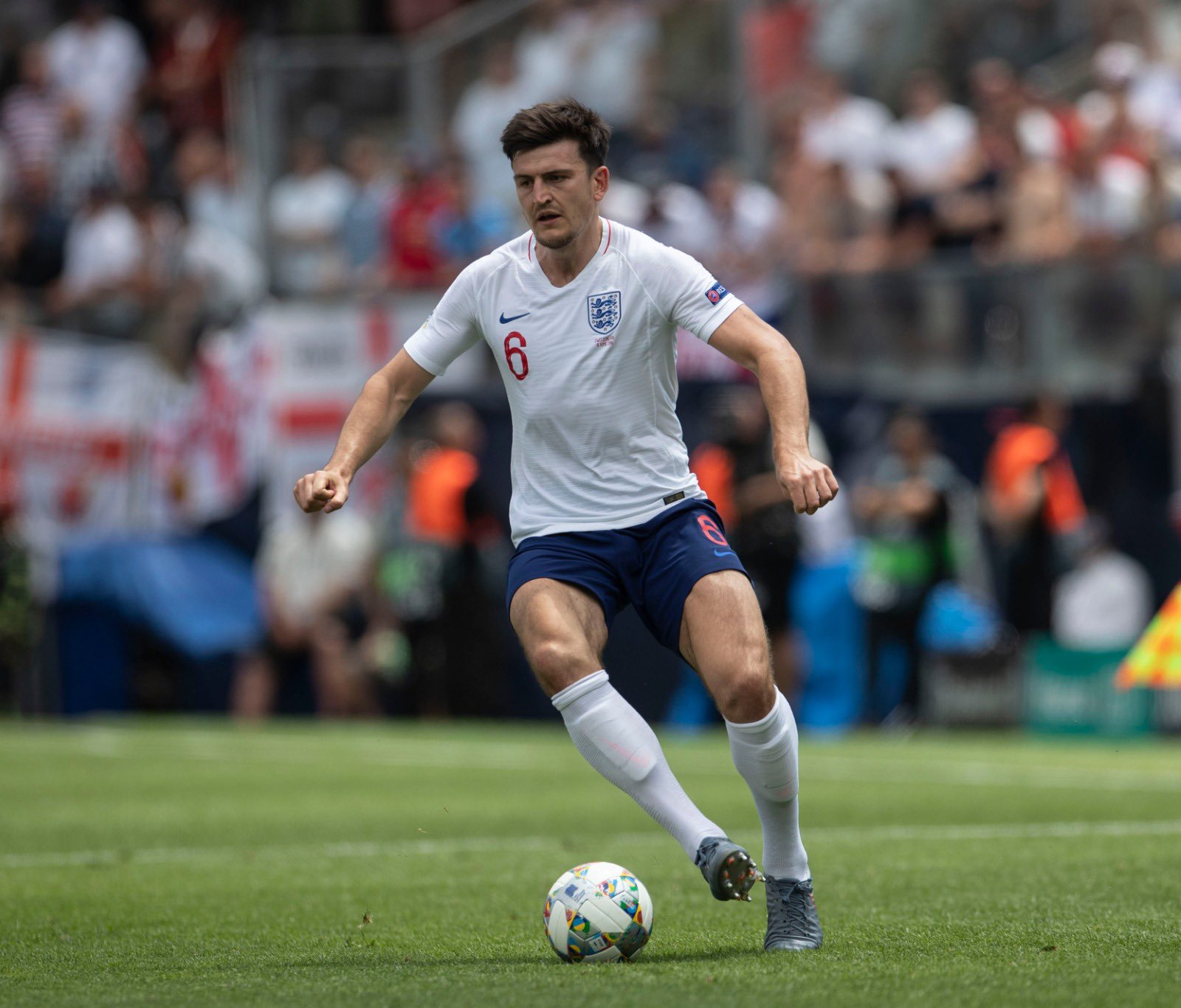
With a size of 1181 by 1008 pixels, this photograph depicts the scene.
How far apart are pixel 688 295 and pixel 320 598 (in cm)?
1154

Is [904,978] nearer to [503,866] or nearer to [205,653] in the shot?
[503,866]

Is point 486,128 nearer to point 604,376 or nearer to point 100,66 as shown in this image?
point 100,66

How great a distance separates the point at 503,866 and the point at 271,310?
9949 mm

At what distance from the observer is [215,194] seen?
19391 mm

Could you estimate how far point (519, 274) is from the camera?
602 cm

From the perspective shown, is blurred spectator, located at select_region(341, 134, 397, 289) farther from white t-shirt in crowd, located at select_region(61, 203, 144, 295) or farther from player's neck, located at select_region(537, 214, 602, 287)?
player's neck, located at select_region(537, 214, 602, 287)

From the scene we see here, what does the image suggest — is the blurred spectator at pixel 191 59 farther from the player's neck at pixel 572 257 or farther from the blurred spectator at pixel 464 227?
the player's neck at pixel 572 257

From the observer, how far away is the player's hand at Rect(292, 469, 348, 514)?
5.73 metres

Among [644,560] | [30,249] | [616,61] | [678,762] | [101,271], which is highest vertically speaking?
[616,61]

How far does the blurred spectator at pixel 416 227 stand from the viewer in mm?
17578

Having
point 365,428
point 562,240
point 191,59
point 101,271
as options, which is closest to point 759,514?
point 101,271

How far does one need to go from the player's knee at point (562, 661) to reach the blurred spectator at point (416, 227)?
12.0m

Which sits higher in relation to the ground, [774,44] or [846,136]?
[774,44]

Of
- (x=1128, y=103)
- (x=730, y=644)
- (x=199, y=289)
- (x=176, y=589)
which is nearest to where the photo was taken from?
(x=730, y=644)
